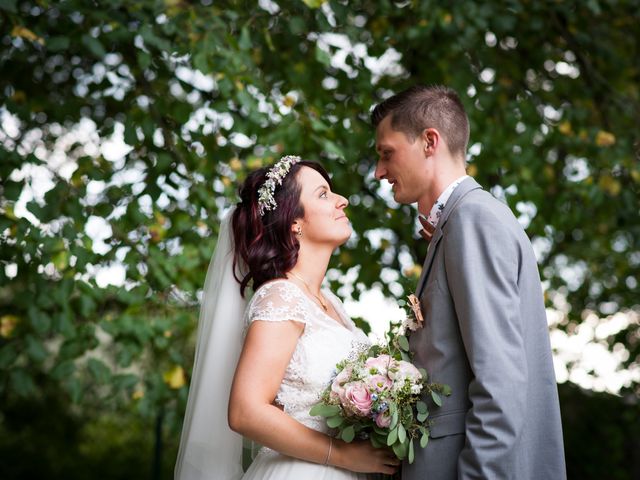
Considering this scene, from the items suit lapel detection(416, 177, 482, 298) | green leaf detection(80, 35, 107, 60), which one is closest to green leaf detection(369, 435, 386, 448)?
suit lapel detection(416, 177, 482, 298)

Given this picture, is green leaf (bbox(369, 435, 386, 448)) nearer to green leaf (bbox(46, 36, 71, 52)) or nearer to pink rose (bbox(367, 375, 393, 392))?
pink rose (bbox(367, 375, 393, 392))

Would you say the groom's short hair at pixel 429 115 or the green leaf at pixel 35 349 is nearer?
the groom's short hair at pixel 429 115

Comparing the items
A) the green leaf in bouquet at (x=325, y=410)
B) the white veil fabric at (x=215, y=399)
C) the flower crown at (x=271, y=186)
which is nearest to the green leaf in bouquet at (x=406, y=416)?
the green leaf in bouquet at (x=325, y=410)

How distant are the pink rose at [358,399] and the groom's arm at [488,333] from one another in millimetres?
301

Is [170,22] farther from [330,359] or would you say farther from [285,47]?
[330,359]

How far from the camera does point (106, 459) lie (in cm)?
953

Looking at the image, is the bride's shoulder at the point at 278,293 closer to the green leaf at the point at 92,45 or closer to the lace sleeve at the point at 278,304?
the lace sleeve at the point at 278,304

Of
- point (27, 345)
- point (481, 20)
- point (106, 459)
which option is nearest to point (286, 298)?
point (27, 345)

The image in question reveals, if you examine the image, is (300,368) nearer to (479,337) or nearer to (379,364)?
(379,364)

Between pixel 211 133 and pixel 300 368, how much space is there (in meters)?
2.00

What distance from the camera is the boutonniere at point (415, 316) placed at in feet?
7.67

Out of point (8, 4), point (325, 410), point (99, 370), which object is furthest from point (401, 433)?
point (8, 4)

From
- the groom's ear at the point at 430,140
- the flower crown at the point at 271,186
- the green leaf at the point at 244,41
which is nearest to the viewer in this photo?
the groom's ear at the point at 430,140

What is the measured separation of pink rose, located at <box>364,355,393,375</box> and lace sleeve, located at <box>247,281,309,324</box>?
1.16 feet
